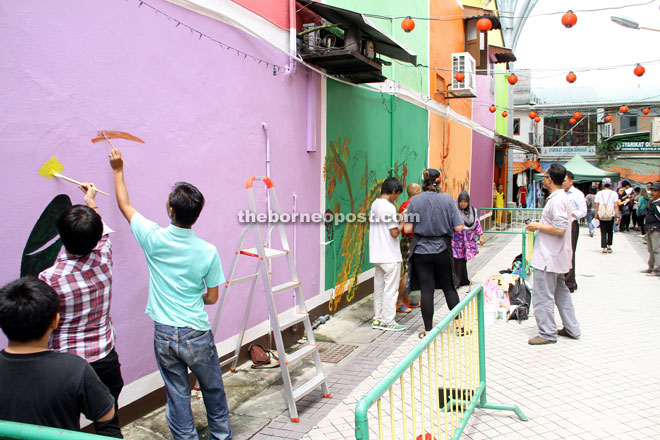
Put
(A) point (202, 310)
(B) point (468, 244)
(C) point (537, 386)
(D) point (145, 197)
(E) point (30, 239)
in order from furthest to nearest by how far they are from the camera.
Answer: (B) point (468, 244) → (C) point (537, 386) → (D) point (145, 197) → (A) point (202, 310) → (E) point (30, 239)

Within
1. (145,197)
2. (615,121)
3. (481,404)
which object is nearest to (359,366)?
(481,404)

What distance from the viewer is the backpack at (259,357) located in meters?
4.95

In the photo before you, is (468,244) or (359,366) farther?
(468,244)

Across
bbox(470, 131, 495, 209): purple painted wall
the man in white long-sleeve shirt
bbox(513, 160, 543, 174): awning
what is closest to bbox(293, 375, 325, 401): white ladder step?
the man in white long-sleeve shirt

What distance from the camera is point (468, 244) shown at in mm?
8016

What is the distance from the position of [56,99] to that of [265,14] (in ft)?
9.06

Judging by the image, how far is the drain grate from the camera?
5320 millimetres

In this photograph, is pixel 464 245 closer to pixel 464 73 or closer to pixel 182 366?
pixel 182 366

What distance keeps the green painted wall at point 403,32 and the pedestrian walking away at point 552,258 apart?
145 inches

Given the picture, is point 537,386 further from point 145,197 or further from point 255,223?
point 145,197

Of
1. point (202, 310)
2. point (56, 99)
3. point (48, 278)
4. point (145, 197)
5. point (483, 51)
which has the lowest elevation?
point (202, 310)

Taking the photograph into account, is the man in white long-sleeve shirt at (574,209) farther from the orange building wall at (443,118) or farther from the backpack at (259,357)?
the backpack at (259,357)

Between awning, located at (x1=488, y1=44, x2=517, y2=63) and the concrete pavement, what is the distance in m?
11.0

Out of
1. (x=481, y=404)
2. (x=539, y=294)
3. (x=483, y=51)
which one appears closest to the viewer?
(x=481, y=404)
